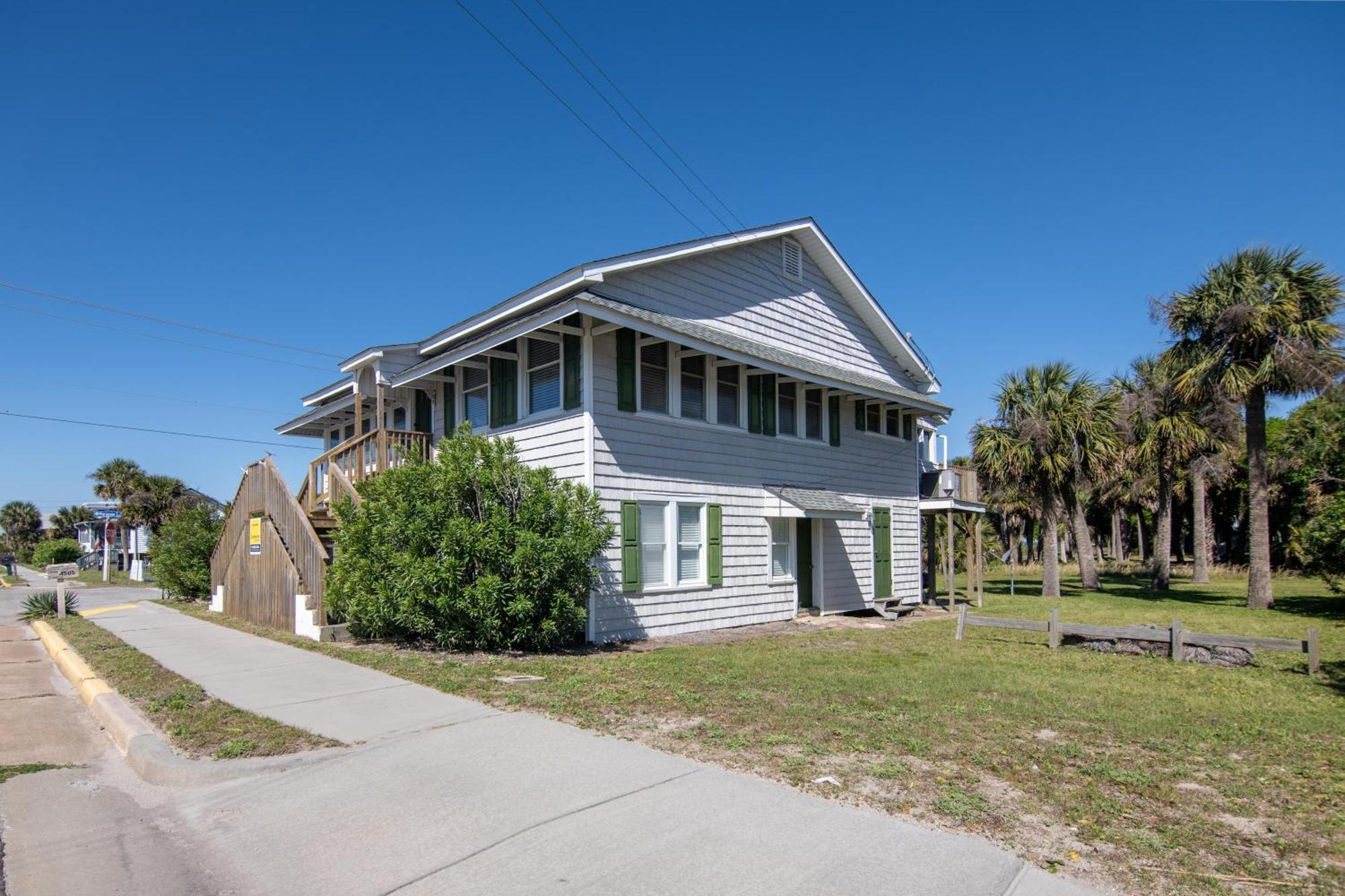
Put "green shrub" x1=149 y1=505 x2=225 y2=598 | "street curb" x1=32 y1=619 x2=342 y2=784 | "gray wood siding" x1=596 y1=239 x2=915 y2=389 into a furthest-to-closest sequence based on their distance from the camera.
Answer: "green shrub" x1=149 y1=505 x2=225 y2=598 → "gray wood siding" x1=596 y1=239 x2=915 y2=389 → "street curb" x1=32 y1=619 x2=342 y2=784

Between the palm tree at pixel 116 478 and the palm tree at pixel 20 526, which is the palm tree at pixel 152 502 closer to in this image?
the palm tree at pixel 116 478

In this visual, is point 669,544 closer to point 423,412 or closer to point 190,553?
point 423,412

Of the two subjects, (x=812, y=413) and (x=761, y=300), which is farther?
(x=812, y=413)

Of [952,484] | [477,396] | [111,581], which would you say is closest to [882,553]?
[952,484]

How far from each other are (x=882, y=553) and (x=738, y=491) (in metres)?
5.85

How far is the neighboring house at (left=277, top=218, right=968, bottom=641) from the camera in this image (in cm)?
1279

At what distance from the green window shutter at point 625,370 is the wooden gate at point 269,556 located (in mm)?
5476

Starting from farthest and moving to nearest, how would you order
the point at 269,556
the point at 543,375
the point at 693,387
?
the point at 693,387, the point at 269,556, the point at 543,375

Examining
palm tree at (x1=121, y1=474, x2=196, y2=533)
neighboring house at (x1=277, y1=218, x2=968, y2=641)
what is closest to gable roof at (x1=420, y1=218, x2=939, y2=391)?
neighboring house at (x1=277, y1=218, x2=968, y2=641)

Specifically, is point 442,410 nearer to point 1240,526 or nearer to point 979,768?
point 979,768

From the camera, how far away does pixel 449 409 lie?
1614 cm

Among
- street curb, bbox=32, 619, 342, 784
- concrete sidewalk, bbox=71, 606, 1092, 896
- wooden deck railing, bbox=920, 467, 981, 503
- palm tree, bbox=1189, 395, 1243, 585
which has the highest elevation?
palm tree, bbox=1189, 395, 1243, 585

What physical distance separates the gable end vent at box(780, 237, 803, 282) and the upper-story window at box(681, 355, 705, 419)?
4.15 meters

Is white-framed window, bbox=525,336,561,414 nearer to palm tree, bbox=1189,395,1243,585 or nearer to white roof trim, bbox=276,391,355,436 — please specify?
white roof trim, bbox=276,391,355,436
